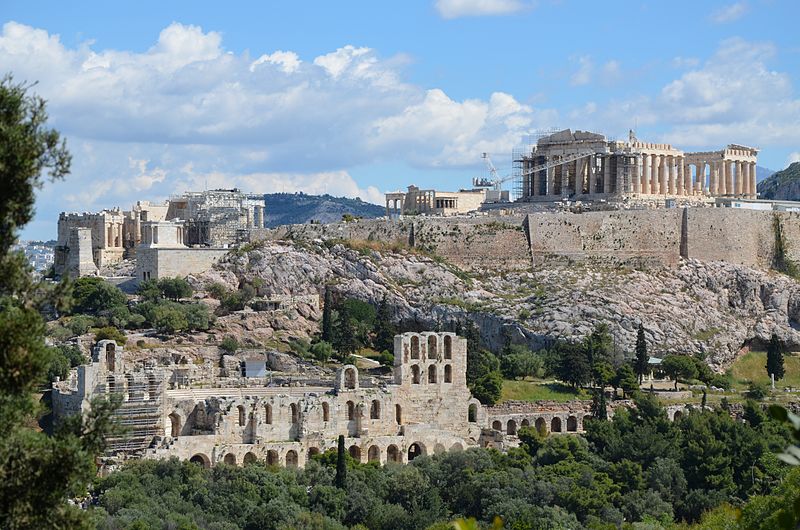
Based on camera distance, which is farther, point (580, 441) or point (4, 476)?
point (580, 441)

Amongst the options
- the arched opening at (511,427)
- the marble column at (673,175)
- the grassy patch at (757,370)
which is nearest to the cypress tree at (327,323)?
the arched opening at (511,427)

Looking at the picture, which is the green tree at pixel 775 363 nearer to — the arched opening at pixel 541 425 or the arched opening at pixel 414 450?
the arched opening at pixel 541 425

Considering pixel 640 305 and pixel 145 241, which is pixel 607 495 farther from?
pixel 145 241

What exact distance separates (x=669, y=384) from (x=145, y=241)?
1315 inches

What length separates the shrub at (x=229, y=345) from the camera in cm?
7975

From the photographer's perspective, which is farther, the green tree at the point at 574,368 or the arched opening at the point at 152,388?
the green tree at the point at 574,368

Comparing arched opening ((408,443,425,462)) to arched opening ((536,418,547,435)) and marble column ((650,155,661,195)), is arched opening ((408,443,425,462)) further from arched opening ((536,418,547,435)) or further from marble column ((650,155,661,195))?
marble column ((650,155,661,195))

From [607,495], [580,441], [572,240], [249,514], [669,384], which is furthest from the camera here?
[572,240]

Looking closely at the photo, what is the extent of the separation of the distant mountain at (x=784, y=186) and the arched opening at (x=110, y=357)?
277ft

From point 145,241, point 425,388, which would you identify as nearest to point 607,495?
point 425,388

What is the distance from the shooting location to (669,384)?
276 feet

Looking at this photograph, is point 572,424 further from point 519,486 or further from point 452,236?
point 452,236

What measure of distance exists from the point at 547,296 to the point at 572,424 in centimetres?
1665

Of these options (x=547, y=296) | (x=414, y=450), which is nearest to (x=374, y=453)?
(x=414, y=450)
